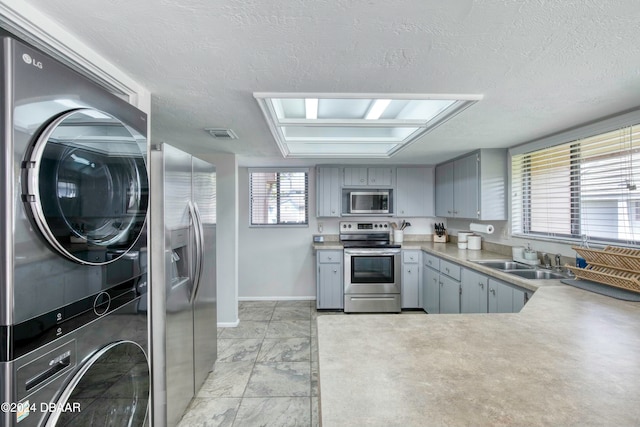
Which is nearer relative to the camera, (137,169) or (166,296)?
(137,169)

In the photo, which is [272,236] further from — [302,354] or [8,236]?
[8,236]

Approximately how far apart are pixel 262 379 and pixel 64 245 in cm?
200

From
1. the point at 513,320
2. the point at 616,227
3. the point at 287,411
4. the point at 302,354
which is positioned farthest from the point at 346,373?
the point at 616,227

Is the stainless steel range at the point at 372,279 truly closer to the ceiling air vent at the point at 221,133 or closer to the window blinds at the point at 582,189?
the window blinds at the point at 582,189

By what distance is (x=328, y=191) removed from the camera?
4207 mm

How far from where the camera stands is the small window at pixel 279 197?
4473mm

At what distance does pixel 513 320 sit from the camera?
54.1 inches

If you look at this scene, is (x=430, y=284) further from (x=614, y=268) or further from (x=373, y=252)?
(x=614, y=268)

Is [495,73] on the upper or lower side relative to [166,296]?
upper

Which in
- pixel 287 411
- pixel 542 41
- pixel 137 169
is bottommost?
pixel 287 411

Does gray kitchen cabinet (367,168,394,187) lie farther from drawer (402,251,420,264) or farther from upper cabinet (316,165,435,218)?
drawer (402,251,420,264)

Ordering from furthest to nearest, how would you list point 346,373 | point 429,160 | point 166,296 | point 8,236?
point 429,160
point 166,296
point 346,373
point 8,236

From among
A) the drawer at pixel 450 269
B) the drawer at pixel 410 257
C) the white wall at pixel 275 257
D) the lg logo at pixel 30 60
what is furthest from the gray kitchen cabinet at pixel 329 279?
the lg logo at pixel 30 60

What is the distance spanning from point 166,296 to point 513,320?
1937 mm
